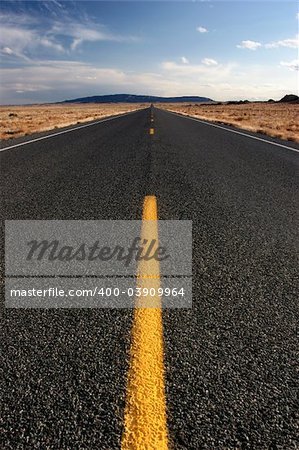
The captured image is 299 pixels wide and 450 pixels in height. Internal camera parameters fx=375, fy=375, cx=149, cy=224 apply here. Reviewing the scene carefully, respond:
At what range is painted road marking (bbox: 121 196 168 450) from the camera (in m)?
1.40

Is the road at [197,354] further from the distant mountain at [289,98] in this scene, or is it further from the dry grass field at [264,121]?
the distant mountain at [289,98]

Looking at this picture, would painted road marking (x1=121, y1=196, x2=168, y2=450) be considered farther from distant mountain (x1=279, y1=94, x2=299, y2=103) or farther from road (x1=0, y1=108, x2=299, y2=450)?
distant mountain (x1=279, y1=94, x2=299, y2=103)

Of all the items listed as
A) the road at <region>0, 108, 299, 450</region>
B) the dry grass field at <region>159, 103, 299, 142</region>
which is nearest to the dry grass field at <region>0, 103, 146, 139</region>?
the dry grass field at <region>159, 103, 299, 142</region>

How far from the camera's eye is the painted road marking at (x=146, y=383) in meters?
1.40

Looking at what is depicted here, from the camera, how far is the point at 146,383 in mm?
1676

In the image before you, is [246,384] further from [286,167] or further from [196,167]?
[286,167]

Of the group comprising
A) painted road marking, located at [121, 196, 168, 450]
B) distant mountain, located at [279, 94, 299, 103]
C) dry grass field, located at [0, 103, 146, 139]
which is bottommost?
painted road marking, located at [121, 196, 168, 450]

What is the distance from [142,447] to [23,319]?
3.88 feet

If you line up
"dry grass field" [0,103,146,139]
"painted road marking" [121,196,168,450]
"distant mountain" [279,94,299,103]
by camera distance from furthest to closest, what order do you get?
"distant mountain" [279,94,299,103] → "dry grass field" [0,103,146,139] → "painted road marking" [121,196,168,450]

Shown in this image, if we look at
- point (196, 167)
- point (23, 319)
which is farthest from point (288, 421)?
point (196, 167)

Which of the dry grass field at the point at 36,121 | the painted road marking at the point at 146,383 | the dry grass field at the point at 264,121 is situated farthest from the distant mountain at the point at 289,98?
the painted road marking at the point at 146,383

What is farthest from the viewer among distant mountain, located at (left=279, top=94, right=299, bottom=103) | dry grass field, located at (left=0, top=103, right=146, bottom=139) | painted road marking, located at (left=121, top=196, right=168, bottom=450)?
distant mountain, located at (left=279, top=94, right=299, bottom=103)

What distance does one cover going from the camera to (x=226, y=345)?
6.48ft

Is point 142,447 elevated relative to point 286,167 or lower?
lower
